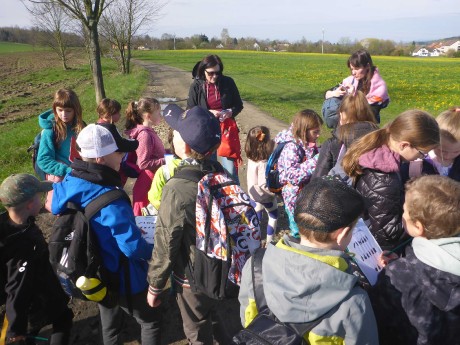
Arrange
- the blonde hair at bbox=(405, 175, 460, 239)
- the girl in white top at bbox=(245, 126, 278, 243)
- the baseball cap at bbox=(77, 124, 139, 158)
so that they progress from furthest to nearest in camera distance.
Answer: the girl in white top at bbox=(245, 126, 278, 243), the baseball cap at bbox=(77, 124, 139, 158), the blonde hair at bbox=(405, 175, 460, 239)

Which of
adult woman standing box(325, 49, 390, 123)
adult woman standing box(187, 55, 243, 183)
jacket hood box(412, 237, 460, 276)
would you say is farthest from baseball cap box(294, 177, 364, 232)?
adult woman standing box(187, 55, 243, 183)

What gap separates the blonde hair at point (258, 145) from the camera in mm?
4379

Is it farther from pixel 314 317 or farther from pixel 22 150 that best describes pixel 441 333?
pixel 22 150

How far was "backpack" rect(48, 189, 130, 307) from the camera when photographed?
93.1 inches

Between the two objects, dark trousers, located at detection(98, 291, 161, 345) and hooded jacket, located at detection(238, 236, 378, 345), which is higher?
hooded jacket, located at detection(238, 236, 378, 345)

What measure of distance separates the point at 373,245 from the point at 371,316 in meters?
0.83

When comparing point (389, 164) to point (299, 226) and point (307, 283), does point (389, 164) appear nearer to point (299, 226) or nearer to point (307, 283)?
point (299, 226)

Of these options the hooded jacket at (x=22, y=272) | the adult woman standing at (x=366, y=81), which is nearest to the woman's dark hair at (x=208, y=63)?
the adult woman standing at (x=366, y=81)

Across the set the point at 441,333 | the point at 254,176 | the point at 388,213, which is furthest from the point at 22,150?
the point at 441,333

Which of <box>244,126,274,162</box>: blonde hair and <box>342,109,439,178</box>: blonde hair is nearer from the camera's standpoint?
<box>342,109,439,178</box>: blonde hair

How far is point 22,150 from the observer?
873 centimetres

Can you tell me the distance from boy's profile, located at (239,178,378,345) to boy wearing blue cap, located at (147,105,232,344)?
66 centimetres

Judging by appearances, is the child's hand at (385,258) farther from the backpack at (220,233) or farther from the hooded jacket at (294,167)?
the hooded jacket at (294,167)

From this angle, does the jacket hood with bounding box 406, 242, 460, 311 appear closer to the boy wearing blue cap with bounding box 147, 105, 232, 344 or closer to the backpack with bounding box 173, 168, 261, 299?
the backpack with bounding box 173, 168, 261, 299
